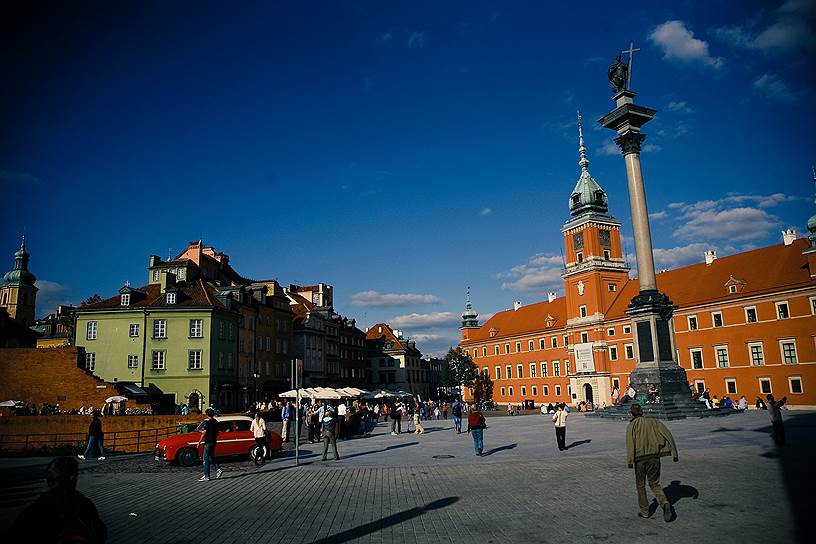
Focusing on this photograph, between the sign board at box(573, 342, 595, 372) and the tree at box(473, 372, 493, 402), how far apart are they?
74.3 ft

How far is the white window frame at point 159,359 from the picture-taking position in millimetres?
48906

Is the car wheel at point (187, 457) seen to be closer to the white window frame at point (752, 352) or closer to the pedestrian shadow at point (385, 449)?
the pedestrian shadow at point (385, 449)

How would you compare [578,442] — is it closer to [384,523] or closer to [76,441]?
[384,523]

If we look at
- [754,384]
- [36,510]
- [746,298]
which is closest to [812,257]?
[746,298]

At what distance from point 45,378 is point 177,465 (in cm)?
2368

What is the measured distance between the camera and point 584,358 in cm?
7706

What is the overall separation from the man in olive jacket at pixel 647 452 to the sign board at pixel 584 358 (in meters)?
69.2

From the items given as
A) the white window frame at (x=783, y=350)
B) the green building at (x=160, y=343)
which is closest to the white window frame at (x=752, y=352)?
the white window frame at (x=783, y=350)

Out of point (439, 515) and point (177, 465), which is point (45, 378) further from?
point (439, 515)

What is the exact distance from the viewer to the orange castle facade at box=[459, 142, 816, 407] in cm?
5100

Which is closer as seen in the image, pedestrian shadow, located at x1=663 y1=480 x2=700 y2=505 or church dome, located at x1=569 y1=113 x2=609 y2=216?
pedestrian shadow, located at x1=663 y1=480 x2=700 y2=505

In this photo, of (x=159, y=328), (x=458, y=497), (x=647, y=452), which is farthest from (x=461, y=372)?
(x=647, y=452)

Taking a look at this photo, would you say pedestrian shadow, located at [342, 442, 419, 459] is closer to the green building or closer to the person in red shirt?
the person in red shirt

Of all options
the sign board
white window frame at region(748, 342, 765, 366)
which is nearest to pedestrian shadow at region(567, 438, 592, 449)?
white window frame at region(748, 342, 765, 366)
